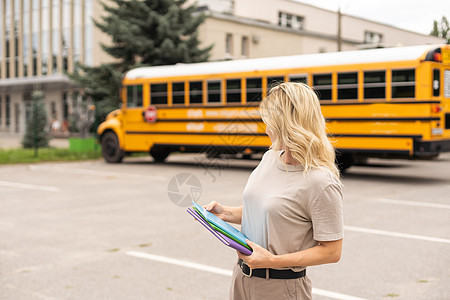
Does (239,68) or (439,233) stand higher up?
(239,68)

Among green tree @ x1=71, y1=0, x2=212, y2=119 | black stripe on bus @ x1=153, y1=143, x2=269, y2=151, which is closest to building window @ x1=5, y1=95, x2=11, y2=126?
green tree @ x1=71, y1=0, x2=212, y2=119

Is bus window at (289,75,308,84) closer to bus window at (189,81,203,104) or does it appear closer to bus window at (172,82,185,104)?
bus window at (189,81,203,104)

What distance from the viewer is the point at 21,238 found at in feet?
23.4

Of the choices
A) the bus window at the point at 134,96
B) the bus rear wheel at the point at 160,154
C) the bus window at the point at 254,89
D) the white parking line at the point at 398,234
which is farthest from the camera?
the bus rear wheel at the point at 160,154

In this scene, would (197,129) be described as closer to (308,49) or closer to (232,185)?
(232,185)

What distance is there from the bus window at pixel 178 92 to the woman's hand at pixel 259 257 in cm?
1459

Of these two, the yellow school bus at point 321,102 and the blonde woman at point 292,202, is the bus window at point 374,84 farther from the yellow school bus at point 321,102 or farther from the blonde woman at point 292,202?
the blonde woman at point 292,202

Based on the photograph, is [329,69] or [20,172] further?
[20,172]

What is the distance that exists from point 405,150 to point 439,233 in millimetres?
5733

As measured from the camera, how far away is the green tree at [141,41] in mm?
24875

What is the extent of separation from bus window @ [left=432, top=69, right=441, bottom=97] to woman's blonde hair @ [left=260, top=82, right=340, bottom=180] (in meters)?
11.2

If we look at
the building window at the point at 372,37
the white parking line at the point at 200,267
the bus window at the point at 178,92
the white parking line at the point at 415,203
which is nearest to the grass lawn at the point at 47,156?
the bus window at the point at 178,92

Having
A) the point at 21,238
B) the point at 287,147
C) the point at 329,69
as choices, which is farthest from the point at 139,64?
the point at 287,147

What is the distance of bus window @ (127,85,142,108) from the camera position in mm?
17672
